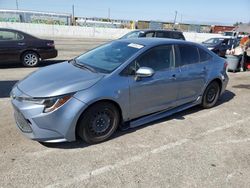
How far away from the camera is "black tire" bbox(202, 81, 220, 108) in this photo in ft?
19.4

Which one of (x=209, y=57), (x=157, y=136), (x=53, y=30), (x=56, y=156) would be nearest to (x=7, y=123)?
(x=56, y=156)

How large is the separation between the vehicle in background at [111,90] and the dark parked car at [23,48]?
5.71 metres

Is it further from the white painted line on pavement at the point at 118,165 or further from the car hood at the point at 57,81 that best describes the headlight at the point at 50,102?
the white painted line on pavement at the point at 118,165

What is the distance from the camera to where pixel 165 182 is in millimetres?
3316

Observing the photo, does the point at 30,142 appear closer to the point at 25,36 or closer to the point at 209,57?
the point at 209,57

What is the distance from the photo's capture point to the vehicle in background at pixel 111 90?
3.70 metres

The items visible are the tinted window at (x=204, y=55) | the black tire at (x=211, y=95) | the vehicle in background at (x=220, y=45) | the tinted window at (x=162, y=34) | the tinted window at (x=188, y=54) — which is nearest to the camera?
the tinted window at (x=188, y=54)

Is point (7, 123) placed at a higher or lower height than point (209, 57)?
lower

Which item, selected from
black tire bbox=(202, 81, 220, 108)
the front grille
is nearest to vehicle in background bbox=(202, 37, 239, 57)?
black tire bbox=(202, 81, 220, 108)

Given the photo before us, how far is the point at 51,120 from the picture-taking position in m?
3.65

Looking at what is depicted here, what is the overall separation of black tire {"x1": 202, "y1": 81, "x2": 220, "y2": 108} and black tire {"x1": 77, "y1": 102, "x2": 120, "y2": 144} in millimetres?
2481

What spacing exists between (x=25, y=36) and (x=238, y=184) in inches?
359

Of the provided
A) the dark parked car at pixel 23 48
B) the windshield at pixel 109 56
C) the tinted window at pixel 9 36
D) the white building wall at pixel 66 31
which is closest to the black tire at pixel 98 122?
the windshield at pixel 109 56

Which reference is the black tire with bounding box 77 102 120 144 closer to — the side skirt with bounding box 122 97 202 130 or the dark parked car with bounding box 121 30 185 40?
the side skirt with bounding box 122 97 202 130
